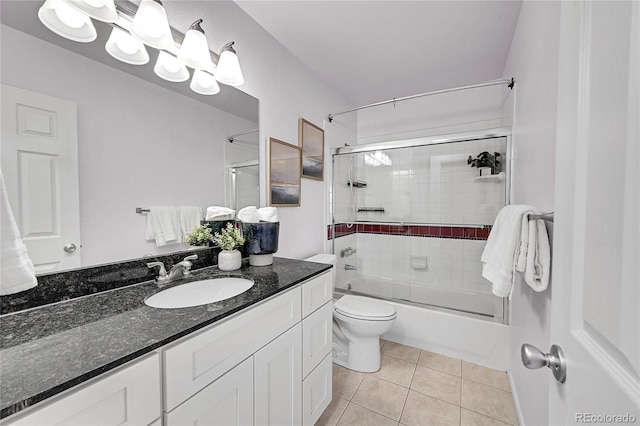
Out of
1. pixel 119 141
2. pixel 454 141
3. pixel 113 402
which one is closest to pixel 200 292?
pixel 113 402

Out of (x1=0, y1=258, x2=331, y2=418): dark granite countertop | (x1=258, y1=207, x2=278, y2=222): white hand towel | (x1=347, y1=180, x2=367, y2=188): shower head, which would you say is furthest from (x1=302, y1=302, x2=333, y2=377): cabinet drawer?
(x1=347, y1=180, x2=367, y2=188): shower head

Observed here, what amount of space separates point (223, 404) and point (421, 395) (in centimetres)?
138

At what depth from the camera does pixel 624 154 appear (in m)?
0.34

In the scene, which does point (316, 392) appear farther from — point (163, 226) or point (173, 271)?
point (163, 226)

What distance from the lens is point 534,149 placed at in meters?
1.31

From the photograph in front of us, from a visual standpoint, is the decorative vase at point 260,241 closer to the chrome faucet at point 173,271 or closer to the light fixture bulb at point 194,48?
the chrome faucet at point 173,271

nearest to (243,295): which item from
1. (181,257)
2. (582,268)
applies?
(181,257)

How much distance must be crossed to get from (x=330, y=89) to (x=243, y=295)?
230 centimetres

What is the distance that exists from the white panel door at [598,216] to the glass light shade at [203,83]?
147 cm

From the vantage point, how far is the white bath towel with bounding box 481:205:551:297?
1.00 m

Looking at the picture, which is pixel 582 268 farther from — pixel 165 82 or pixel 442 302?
pixel 442 302

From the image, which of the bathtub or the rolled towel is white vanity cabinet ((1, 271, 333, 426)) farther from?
the bathtub

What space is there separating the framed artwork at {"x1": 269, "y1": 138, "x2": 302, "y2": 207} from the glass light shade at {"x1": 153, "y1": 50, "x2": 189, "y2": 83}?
26.2 inches

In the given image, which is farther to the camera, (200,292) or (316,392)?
(316,392)
